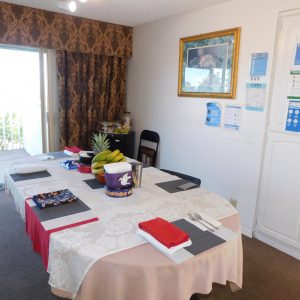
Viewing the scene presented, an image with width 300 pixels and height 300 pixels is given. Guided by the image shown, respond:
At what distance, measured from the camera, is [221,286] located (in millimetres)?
2211

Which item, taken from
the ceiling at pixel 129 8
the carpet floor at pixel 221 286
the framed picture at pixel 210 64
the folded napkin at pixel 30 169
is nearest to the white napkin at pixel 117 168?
the folded napkin at pixel 30 169

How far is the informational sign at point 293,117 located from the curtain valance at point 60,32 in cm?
271

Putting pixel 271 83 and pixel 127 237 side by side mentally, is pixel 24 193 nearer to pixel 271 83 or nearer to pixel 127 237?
pixel 127 237

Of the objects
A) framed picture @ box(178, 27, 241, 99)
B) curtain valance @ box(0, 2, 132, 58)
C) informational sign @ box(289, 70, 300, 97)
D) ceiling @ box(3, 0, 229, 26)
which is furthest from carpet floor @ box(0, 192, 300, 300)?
ceiling @ box(3, 0, 229, 26)

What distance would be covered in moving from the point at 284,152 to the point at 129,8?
2379 mm

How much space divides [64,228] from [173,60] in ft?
9.37

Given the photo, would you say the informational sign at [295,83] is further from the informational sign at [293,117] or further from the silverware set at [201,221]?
the silverware set at [201,221]

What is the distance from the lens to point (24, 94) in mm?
4477

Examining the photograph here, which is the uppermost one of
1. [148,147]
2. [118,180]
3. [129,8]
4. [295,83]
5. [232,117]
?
[129,8]

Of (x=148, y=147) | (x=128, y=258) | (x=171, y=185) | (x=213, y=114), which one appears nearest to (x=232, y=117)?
(x=213, y=114)

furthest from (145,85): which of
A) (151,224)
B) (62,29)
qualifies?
(151,224)

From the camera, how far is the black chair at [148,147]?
4109 mm

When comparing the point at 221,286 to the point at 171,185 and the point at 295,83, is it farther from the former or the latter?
the point at 295,83

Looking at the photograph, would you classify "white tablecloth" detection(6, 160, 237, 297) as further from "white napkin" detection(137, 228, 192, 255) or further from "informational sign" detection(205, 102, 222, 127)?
"informational sign" detection(205, 102, 222, 127)
